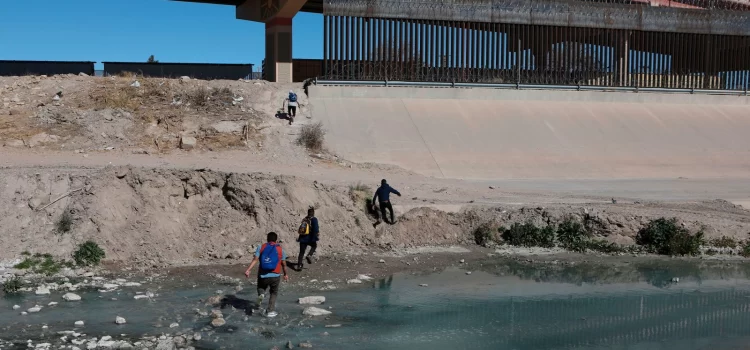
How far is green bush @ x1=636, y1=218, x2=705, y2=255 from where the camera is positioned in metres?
18.4

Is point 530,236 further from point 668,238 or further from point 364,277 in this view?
point 364,277

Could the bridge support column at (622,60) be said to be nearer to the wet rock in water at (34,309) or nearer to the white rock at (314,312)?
the white rock at (314,312)

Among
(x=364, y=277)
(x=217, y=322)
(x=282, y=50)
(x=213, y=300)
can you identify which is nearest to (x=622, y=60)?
(x=282, y=50)

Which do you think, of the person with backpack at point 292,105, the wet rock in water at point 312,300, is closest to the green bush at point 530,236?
the wet rock in water at point 312,300

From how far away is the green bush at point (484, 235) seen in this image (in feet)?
61.6

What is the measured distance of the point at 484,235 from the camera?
18.8 meters

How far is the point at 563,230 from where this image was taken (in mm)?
18984

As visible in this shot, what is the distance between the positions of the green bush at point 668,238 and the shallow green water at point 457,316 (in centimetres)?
269

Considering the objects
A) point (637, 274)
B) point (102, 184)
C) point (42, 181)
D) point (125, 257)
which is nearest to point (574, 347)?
point (637, 274)

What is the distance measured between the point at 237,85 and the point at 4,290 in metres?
17.5

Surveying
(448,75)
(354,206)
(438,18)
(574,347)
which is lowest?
(574,347)

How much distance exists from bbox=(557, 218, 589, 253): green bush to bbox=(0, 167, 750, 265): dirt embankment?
10.6 inches

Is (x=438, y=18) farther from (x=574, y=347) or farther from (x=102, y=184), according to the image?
(x=574, y=347)

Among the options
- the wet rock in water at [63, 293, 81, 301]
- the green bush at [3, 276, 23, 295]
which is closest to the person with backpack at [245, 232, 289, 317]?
the wet rock in water at [63, 293, 81, 301]
